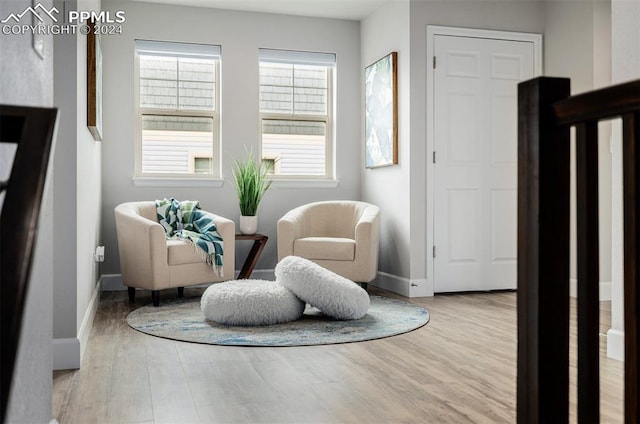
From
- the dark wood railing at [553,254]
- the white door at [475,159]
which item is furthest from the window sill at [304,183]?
the dark wood railing at [553,254]

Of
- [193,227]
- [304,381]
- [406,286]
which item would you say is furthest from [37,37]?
[406,286]

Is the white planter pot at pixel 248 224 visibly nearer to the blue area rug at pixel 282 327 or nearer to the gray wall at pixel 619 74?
the blue area rug at pixel 282 327

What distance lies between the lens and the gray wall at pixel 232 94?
16.5 feet

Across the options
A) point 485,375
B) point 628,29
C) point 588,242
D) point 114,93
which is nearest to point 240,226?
point 114,93

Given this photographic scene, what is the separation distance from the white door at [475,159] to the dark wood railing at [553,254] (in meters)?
3.83

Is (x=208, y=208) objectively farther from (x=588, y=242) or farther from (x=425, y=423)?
(x=588, y=242)

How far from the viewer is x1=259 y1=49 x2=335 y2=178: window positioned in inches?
217

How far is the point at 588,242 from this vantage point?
0.92 m

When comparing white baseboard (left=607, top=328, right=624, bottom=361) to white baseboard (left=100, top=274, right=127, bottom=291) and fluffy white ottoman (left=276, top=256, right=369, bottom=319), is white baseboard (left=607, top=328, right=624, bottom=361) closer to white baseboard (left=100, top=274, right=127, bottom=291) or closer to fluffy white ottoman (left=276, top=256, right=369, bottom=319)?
fluffy white ottoman (left=276, top=256, right=369, bottom=319)

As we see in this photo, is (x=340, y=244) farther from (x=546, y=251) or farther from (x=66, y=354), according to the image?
(x=546, y=251)

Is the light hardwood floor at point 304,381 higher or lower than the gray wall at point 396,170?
lower

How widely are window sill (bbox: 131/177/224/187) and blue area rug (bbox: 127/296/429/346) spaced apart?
140 cm

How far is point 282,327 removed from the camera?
3.38 metres

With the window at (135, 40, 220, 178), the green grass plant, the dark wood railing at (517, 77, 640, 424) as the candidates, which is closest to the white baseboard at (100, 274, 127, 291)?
the window at (135, 40, 220, 178)
